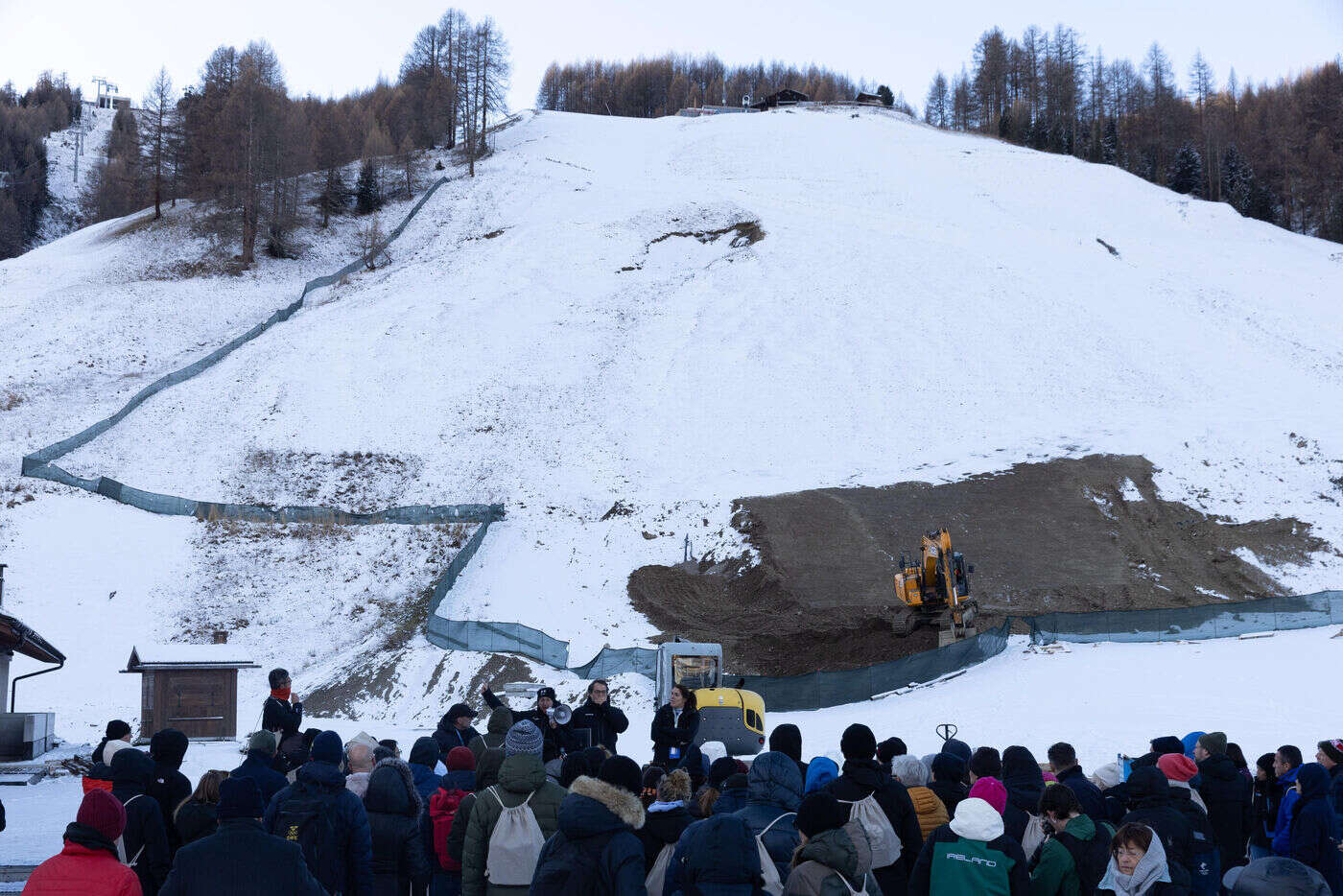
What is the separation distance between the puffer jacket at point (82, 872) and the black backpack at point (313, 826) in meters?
1.74

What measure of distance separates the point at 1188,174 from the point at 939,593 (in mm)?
68657

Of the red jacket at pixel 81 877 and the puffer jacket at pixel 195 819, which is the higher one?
the red jacket at pixel 81 877

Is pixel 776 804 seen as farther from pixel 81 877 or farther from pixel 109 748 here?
pixel 109 748

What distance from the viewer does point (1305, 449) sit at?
38.4 meters

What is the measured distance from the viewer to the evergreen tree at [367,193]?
246 ft

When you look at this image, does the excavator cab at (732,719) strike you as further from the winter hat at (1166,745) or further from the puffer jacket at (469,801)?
the puffer jacket at (469,801)

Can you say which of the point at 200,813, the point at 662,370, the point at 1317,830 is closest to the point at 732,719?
the point at 1317,830

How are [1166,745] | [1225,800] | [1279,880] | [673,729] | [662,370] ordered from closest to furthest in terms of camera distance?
1. [1279,880]
2. [1225,800]
3. [1166,745]
4. [673,729]
5. [662,370]

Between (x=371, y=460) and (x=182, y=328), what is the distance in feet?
65.8

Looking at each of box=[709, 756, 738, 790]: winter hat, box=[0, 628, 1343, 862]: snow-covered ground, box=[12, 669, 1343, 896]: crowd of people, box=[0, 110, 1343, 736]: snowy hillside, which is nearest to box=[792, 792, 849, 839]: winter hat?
box=[12, 669, 1343, 896]: crowd of people

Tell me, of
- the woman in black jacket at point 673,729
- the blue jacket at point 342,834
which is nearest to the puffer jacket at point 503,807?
the blue jacket at point 342,834

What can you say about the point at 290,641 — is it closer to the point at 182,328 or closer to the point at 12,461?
the point at 12,461

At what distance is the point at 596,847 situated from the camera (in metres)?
5.89

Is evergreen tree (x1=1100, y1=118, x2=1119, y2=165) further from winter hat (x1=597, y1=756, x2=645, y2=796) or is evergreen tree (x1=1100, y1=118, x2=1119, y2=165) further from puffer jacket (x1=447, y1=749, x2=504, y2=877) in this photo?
winter hat (x1=597, y1=756, x2=645, y2=796)
